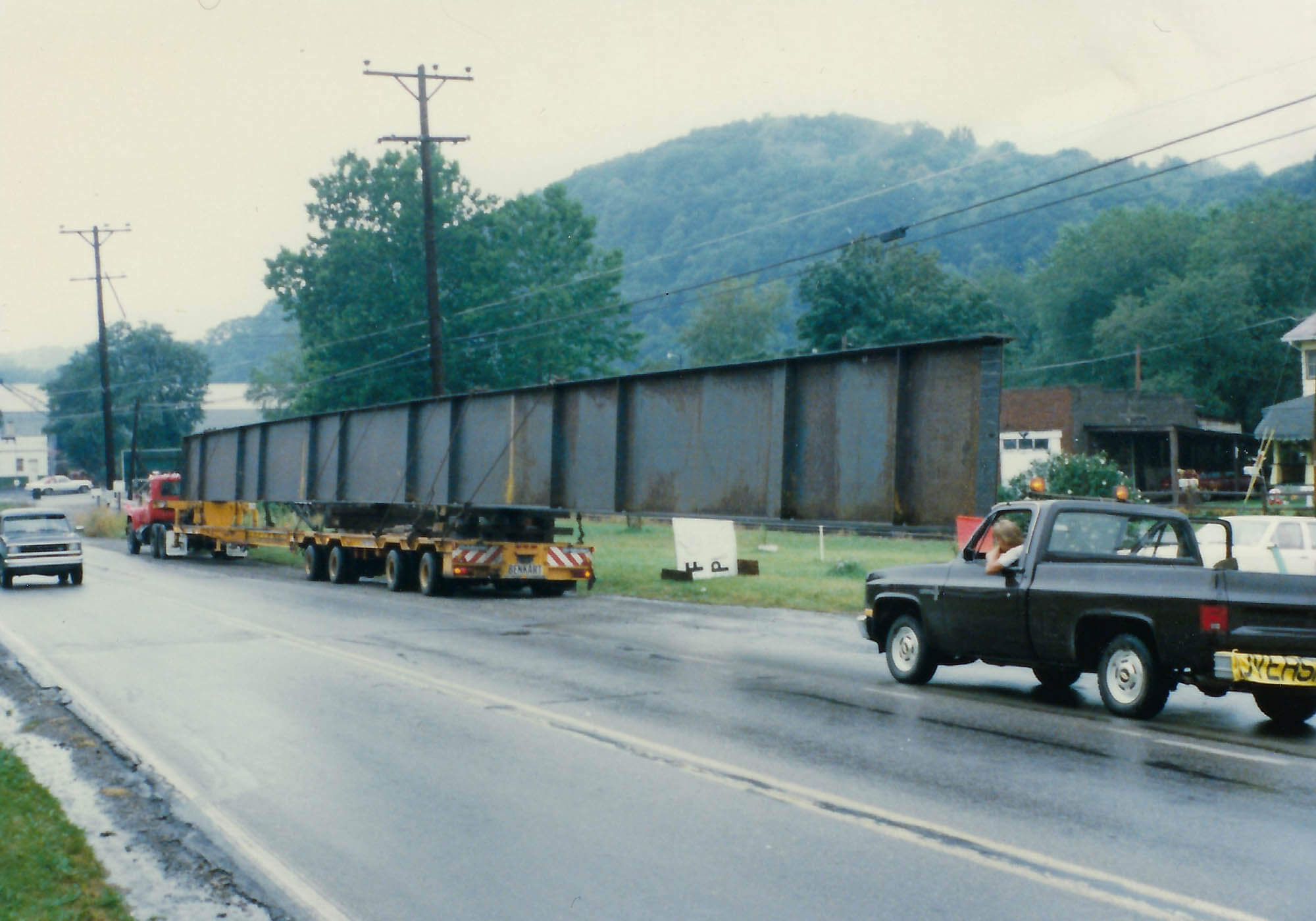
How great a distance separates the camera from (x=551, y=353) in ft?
216

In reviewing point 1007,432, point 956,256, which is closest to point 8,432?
point 956,256

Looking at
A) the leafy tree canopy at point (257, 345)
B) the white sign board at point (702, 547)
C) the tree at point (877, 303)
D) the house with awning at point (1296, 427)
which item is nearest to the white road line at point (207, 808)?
the white sign board at point (702, 547)

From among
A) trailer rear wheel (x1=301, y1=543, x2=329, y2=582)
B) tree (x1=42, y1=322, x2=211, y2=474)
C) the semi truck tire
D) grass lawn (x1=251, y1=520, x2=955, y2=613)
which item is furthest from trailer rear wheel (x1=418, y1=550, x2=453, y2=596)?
tree (x1=42, y1=322, x2=211, y2=474)

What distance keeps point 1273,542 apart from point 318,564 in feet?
64.7

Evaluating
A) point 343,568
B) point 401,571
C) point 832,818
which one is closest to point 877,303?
point 343,568

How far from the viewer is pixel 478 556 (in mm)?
24203

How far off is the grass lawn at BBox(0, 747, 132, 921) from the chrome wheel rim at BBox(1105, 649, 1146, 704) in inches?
306

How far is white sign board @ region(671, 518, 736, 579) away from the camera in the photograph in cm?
2638

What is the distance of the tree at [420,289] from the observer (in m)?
64.2

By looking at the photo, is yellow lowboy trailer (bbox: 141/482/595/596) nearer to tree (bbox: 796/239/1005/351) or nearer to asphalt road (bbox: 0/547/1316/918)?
asphalt road (bbox: 0/547/1316/918)

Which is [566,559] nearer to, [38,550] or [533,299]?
[38,550]

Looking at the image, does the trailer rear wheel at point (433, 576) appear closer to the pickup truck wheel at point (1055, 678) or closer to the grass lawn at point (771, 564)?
the grass lawn at point (771, 564)

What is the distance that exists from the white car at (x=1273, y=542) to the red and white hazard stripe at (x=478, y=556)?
40.1 feet

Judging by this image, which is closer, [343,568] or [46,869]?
[46,869]
